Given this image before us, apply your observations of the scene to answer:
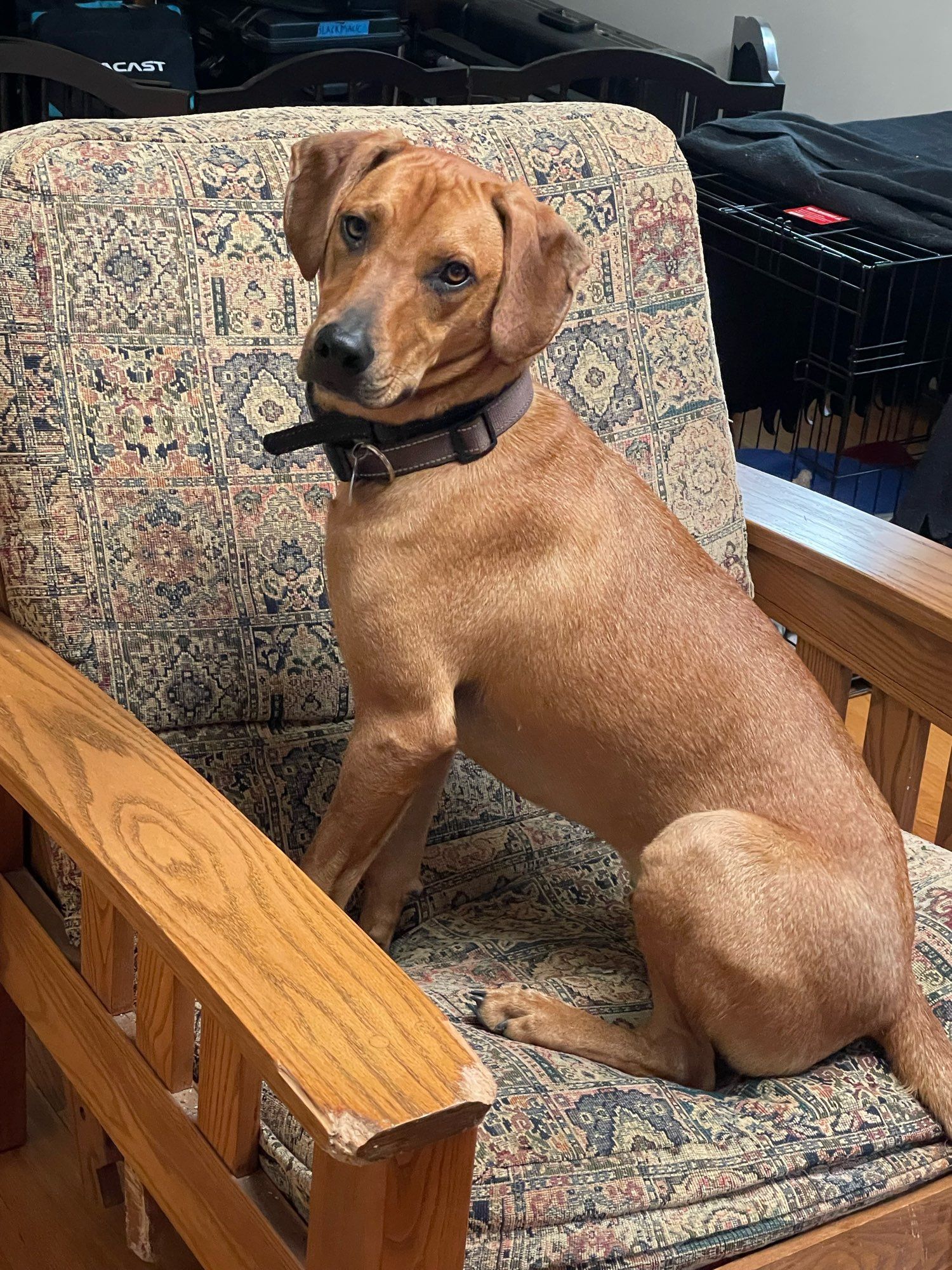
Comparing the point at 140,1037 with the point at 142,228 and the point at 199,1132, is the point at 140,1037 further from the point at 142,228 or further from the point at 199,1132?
the point at 142,228

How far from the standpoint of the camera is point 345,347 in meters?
Answer: 1.20

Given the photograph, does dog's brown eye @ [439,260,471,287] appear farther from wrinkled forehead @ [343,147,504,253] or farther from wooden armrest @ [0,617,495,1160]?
wooden armrest @ [0,617,495,1160]

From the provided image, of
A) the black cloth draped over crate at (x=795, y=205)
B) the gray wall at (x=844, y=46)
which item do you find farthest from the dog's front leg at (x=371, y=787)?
the gray wall at (x=844, y=46)

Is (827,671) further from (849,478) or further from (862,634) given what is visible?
(849,478)

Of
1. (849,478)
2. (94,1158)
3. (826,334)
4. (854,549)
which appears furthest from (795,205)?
(94,1158)

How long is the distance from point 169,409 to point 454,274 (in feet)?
1.45

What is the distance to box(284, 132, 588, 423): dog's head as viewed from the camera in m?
1.22

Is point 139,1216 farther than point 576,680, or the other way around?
point 139,1216

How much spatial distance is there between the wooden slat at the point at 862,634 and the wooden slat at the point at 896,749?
0.04 meters

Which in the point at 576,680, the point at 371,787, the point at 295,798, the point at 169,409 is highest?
the point at 169,409

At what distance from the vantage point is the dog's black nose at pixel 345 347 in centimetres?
120

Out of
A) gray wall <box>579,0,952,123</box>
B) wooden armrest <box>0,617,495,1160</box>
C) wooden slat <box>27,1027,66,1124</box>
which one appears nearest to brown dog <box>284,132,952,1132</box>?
wooden armrest <box>0,617,495,1160</box>

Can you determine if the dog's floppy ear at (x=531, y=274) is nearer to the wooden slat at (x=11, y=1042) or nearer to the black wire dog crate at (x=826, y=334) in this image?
the wooden slat at (x=11, y=1042)

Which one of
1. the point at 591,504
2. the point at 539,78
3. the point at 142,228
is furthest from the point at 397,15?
the point at 591,504
